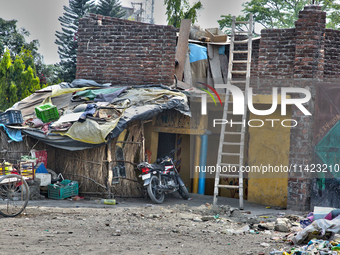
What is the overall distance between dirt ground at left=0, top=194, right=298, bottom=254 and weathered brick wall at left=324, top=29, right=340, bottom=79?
3.75 m

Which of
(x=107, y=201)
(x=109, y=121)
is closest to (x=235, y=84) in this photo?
(x=109, y=121)

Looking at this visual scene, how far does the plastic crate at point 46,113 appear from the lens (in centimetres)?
899

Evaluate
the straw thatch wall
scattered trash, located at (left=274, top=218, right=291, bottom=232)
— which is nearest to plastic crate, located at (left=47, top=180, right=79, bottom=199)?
the straw thatch wall

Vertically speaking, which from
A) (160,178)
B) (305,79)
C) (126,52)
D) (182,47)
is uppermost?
(182,47)

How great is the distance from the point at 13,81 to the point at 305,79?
13731mm

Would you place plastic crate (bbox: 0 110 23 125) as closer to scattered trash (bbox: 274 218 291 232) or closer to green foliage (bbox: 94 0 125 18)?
scattered trash (bbox: 274 218 291 232)

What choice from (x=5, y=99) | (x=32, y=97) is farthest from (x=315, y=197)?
(x=5, y=99)

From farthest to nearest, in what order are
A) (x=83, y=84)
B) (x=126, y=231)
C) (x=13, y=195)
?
(x=83, y=84), (x=13, y=195), (x=126, y=231)

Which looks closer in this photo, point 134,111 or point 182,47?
point 134,111

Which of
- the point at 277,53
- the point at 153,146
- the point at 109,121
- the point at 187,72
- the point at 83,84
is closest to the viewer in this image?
the point at 109,121

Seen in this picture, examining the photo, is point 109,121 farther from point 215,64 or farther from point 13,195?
point 215,64

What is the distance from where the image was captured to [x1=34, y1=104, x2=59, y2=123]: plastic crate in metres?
8.99

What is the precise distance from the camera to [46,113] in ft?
29.7

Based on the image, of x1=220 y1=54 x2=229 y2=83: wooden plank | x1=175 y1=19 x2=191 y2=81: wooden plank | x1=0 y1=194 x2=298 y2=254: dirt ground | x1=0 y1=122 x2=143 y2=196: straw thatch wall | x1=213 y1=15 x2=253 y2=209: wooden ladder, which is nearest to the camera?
x1=0 y1=194 x2=298 y2=254: dirt ground
